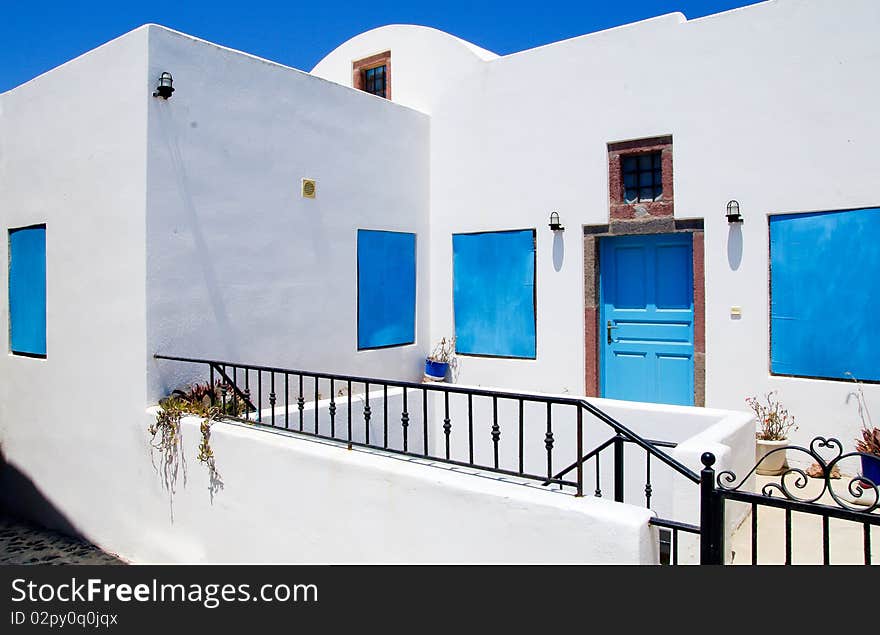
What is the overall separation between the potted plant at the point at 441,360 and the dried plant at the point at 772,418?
3.27 meters

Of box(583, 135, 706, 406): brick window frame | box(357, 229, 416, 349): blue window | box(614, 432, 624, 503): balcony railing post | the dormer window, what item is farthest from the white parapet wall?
the dormer window

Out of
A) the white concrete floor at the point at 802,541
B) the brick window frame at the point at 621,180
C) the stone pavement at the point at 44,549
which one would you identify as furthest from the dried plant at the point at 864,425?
the stone pavement at the point at 44,549

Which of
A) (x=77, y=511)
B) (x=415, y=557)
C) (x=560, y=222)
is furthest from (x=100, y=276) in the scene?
(x=560, y=222)

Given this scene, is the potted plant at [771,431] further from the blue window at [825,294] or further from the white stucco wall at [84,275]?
the white stucco wall at [84,275]

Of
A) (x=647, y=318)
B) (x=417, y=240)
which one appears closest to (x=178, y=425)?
(x=417, y=240)

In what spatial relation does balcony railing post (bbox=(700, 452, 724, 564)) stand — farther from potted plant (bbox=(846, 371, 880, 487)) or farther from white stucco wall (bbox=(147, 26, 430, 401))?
white stucco wall (bbox=(147, 26, 430, 401))

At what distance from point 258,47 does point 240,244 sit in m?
2.46

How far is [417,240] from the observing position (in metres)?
8.04

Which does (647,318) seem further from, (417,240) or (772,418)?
(417,240)

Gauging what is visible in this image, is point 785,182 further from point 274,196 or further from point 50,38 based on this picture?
point 50,38

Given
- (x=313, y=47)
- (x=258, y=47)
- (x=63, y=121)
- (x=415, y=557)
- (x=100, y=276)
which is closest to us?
(x=415, y=557)

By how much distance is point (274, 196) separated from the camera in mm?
6270

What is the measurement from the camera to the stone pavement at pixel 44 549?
5637 mm

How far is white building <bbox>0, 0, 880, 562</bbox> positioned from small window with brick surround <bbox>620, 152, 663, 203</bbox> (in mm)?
30
